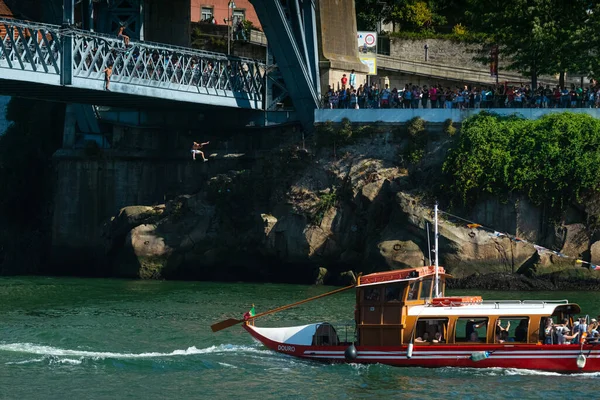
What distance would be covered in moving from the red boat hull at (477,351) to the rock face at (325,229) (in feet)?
48.8

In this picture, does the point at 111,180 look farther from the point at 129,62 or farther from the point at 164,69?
the point at 164,69

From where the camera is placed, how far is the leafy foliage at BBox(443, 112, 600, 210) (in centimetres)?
5731

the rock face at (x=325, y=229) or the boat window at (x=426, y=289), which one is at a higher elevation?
the rock face at (x=325, y=229)

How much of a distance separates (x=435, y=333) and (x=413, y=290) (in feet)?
4.79

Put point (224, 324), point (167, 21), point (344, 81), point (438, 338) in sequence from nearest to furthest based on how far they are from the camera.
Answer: point (438, 338), point (224, 324), point (344, 81), point (167, 21)

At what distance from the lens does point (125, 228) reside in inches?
2569

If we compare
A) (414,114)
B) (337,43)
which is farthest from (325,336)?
(337,43)

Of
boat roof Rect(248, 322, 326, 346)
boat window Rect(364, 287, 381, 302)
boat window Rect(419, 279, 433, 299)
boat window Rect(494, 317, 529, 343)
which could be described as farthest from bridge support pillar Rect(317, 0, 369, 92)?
boat window Rect(494, 317, 529, 343)

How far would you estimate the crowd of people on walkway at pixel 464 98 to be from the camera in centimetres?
5959

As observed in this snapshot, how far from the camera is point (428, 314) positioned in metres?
41.3

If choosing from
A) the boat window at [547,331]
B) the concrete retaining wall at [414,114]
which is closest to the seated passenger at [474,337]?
the boat window at [547,331]

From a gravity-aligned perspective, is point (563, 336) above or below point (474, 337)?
above

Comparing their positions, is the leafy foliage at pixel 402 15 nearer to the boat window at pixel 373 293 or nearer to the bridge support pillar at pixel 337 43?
the bridge support pillar at pixel 337 43

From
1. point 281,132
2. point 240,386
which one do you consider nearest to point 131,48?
point 281,132
